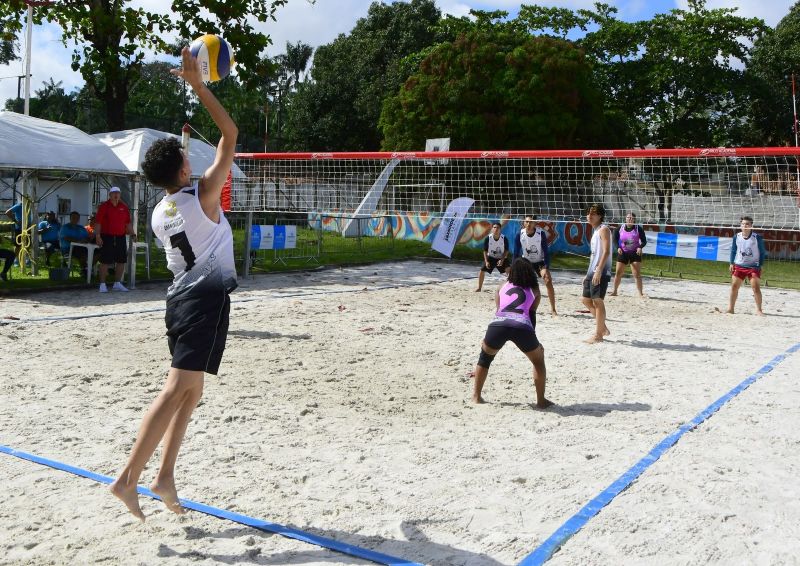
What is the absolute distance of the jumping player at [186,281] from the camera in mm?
3604

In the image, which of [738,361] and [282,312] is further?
[282,312]

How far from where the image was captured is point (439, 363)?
8.20m

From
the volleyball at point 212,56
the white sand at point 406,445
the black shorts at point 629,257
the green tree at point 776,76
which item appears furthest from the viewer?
the green tree at point 776,76

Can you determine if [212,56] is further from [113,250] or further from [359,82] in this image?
[359,82]

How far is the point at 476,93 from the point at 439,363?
62.8 feet

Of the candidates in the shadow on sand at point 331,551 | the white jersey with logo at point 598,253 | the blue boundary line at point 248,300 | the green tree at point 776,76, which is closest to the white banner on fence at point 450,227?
the blue boundary line at point 248,300

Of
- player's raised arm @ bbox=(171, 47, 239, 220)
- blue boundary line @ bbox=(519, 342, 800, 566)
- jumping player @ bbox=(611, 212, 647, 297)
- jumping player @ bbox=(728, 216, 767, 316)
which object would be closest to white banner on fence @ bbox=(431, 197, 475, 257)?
jumping player @ bbox=(611, 212, 647, 297)

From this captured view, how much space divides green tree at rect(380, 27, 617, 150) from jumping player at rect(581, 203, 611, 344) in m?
16.2

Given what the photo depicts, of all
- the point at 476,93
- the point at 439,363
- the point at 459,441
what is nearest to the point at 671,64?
the point at 476,93

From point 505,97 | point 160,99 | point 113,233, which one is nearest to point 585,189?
point 113,233

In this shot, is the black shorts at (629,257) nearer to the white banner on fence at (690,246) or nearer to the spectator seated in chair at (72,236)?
the white banner on fence at (690,246)

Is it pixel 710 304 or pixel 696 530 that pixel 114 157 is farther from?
pixel 696 530

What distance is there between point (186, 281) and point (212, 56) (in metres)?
1.45

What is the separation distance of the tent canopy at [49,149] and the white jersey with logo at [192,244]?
10026mm
